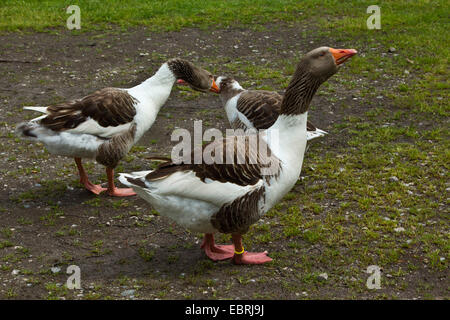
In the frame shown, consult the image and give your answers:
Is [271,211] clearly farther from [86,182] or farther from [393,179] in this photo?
[86,182]

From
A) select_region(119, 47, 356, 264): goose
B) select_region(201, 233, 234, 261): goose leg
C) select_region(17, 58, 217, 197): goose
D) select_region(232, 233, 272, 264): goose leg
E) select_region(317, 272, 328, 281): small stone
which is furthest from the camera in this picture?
select_region(17, 58, 217, 197): goose

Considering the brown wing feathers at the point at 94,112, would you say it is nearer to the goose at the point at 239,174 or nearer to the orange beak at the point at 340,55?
the goose at the point at 239,174

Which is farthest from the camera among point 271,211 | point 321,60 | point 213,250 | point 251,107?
point 251,107

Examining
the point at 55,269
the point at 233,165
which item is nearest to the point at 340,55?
the point at 233,165

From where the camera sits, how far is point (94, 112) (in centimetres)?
615

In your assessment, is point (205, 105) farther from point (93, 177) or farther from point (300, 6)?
point (300, 6)

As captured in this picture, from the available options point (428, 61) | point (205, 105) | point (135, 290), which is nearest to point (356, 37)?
point (428, 61)

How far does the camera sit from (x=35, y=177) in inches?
272

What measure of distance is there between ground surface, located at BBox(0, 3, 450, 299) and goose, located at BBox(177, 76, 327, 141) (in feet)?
2.74

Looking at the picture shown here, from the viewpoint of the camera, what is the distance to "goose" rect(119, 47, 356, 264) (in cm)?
467

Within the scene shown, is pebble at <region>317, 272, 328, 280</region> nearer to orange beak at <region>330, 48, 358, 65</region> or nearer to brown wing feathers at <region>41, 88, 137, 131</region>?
orange beak at <region>330, 48, 358, 65</region>

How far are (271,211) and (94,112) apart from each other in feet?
7.57

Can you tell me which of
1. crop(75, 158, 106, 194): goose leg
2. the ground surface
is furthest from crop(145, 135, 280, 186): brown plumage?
crop(75, 158, 106, 194): goose leg

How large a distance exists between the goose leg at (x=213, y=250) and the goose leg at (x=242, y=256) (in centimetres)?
12
